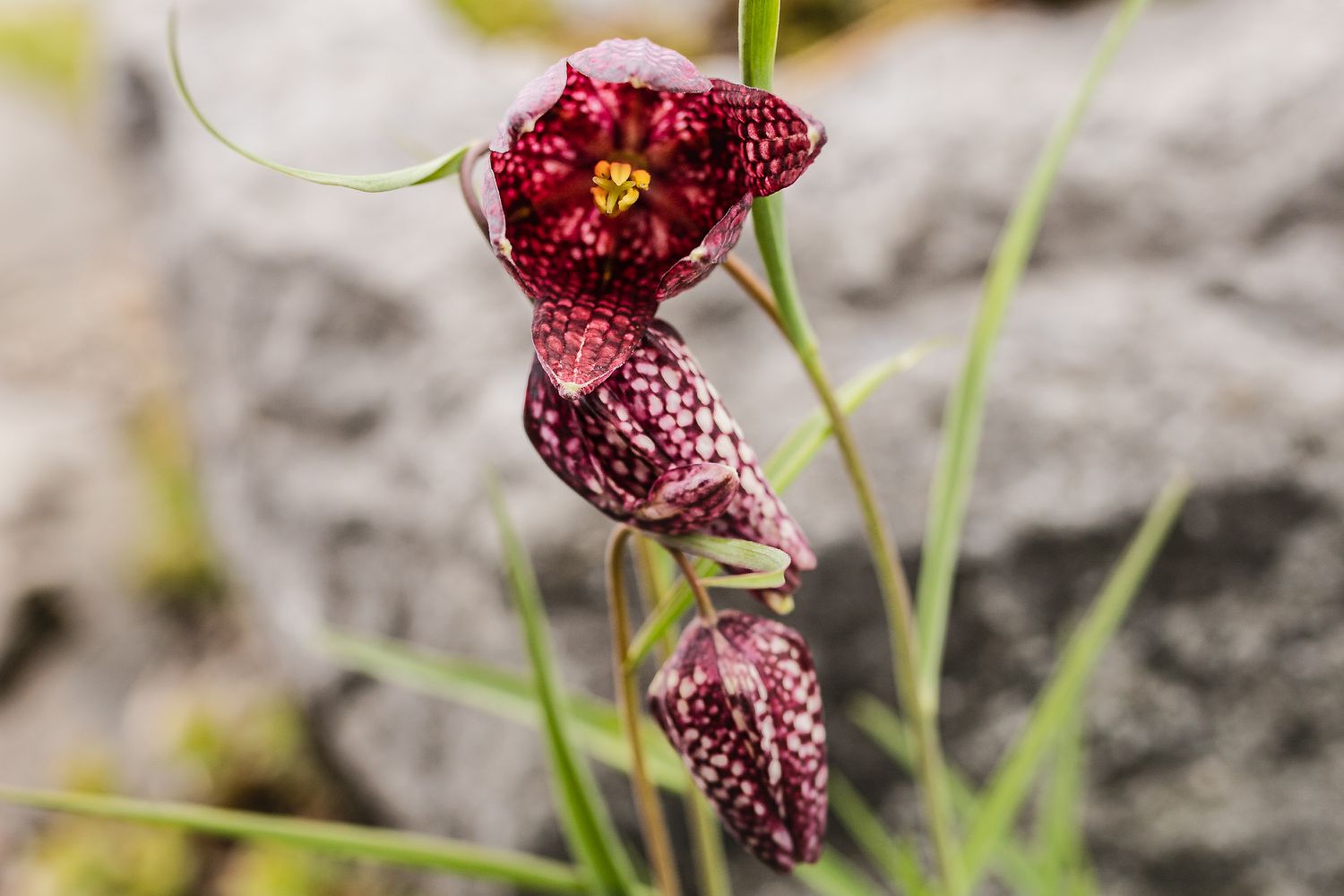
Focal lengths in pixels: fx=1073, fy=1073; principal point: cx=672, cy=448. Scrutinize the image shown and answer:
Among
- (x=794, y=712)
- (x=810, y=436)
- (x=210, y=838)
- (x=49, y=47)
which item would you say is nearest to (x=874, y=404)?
(x=810, y=436)

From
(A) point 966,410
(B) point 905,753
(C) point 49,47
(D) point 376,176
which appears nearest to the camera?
(D) point 376,176

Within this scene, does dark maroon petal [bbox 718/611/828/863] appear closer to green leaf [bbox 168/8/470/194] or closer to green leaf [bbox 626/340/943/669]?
green leaf [bbox 626/340/943/669]

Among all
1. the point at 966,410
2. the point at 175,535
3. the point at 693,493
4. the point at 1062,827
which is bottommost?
the point at 175,535

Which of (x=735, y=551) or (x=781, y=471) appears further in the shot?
(x=781, y=471)

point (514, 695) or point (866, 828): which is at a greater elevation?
point (514, 695)

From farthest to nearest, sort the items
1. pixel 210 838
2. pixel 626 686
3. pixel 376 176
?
pixel 210 838, pixel 626 686, pixel 376 176

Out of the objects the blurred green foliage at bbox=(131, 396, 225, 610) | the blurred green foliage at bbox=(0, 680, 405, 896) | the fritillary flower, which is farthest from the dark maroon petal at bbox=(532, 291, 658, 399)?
the blurred green foliage at bbox=(131, 396, 225, 610)

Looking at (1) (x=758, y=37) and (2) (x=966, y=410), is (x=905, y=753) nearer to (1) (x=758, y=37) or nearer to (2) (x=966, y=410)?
(2) (x=966, y=410)

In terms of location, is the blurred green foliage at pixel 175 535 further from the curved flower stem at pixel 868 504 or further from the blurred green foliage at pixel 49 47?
the blurred green foliage at pixel 49 47

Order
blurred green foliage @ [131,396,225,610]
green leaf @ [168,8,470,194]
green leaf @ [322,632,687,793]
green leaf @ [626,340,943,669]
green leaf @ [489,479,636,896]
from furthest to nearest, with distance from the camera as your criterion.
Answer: blurred green foliage @ [131,396,225,610] → green leaf @ [322,632,687,793] → green leaf @ [489,479,636,896] → green leaf @ [626,340,943,669] → green leaf @ [168,8,470,194]
